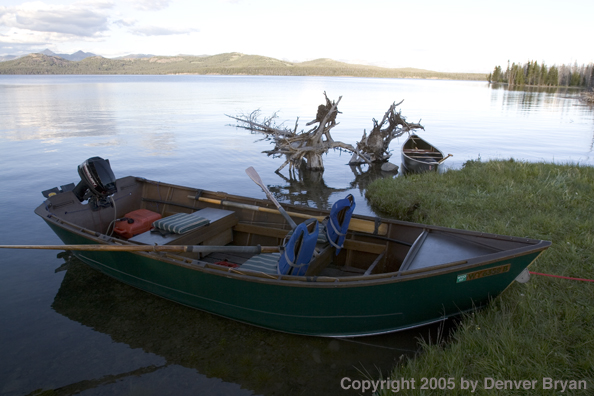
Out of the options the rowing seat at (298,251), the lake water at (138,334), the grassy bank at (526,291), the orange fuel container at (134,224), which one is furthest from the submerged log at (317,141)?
the rowing seat at (298,251)

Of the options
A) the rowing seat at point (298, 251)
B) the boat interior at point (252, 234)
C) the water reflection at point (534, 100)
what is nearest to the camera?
the rowing seat at point (298, 251)

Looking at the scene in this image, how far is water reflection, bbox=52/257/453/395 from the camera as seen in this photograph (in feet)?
18.7

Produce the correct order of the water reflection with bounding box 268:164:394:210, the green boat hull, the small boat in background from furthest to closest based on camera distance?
the small boat in background
the water reflection with bounding box 268:164:394:210
the green boat hull

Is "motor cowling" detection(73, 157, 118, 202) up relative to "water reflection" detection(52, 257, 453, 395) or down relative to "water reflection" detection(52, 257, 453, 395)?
up

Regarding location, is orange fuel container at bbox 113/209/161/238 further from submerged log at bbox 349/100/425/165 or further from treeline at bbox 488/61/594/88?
treeline at bbox 488/61/594/88

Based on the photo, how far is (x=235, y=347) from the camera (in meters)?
6.32

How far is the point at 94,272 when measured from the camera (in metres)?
9.04

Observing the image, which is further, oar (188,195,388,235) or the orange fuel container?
the orange fuel container

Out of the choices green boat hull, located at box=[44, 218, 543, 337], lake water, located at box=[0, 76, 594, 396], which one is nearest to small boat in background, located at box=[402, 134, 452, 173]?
lake water, located at box=[0, 76, 594, 396]

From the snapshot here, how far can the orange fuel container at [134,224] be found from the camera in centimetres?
880

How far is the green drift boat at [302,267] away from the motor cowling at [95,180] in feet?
0.08

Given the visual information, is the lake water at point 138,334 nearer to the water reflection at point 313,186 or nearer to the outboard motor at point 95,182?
the water reflection at point 313,186

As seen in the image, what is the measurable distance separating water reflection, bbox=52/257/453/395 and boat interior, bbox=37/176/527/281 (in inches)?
43.8

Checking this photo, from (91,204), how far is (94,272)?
1596 mm
